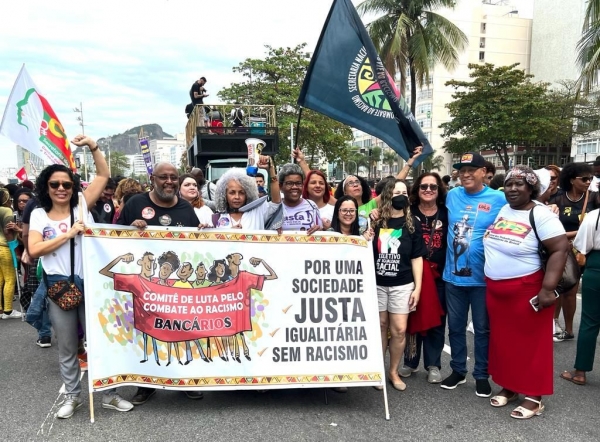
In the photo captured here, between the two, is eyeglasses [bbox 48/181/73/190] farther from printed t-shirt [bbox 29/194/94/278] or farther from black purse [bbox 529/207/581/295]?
black purse [bbox 529/207/581/295]

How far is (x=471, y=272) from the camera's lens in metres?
3.99

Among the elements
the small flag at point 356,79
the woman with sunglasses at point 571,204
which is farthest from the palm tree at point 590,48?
the small flag at point 356,79

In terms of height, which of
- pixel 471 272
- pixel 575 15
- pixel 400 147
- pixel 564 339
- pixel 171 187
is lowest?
pixel 564 339

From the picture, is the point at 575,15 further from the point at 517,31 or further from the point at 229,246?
the point at 229,246

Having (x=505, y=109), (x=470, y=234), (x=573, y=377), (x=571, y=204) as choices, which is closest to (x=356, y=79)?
(x=470, y=234)

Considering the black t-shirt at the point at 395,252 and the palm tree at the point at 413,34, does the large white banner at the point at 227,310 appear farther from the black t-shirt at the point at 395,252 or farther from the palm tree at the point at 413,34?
the palm tree at the point at 413,34

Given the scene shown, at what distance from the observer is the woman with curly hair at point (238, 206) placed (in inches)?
156

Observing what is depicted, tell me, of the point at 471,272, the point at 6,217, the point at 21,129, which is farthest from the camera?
the point at 6,217

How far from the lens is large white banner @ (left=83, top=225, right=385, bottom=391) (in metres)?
3.53

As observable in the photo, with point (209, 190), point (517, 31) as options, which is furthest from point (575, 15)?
point (209, 190)

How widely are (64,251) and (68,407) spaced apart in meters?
1.18

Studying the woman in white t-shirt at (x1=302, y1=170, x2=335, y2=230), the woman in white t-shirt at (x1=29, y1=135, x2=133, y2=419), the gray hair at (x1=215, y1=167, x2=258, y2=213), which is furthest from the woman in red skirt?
the woman in white t-shirt at (x1=29, y1=135, x2=133, y2=419)

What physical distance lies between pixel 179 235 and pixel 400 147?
2.39 metres

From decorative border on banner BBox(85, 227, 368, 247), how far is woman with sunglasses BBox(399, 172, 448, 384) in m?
0.82
